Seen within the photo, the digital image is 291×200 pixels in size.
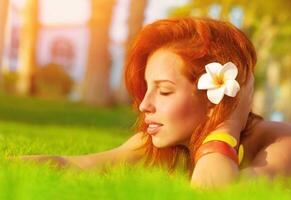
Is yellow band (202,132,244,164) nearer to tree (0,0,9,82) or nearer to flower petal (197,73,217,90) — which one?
flower petal (197,73,217,90)

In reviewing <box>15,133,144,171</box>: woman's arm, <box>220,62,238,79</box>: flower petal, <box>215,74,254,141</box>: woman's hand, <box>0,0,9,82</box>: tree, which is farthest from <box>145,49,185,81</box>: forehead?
<box>0,0,9,82</box>: tree

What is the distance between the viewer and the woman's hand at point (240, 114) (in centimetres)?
338

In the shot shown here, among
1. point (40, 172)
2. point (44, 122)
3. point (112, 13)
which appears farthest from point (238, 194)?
point (112, 13)

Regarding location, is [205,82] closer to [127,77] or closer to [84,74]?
[127,77]

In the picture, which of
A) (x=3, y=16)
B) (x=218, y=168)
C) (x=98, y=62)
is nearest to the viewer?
(x=218, y=168)

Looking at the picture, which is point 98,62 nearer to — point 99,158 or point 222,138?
point 99,158

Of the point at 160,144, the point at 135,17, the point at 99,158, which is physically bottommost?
the point at 135,17

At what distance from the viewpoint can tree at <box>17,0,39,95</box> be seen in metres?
22.7

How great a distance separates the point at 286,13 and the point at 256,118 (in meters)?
19.3

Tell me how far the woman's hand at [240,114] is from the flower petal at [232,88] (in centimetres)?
11

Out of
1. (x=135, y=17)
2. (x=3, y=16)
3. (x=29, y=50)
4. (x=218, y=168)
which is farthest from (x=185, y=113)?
(x=29, y=50)

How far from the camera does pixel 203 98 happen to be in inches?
137

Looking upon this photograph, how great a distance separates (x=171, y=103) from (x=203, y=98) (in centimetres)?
17

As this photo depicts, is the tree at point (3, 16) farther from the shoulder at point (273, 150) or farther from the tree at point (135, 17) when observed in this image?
the shoulder at point (273, 150)
